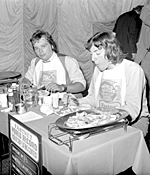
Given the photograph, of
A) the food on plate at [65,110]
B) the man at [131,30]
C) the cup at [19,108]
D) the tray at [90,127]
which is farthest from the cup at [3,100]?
the man at [131,30]

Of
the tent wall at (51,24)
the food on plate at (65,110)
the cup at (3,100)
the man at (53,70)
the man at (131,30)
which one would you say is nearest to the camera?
the food on plate at (65,110)

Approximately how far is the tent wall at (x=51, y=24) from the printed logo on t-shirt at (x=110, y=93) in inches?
100

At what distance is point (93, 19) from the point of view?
4.81 meters

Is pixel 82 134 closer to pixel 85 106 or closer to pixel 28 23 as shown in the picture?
pixel 85 106

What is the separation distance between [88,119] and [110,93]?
62cm

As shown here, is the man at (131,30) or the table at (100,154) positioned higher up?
the man at (131,30)

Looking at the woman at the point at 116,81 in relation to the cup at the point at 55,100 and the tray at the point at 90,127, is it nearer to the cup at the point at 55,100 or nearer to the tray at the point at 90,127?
the cup at the point at 55,100

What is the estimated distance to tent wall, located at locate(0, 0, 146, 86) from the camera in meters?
4.77

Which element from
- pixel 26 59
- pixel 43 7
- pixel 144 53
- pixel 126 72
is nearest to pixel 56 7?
pixel 43 7

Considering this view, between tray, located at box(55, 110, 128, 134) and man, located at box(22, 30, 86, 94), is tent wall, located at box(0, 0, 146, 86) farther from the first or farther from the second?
tray, located at box(55, 110, 128, 134)

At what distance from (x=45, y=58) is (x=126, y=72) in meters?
1.01

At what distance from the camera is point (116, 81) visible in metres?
2.09

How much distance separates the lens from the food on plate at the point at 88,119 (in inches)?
57.2

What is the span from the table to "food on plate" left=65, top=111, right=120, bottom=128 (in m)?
0.07
